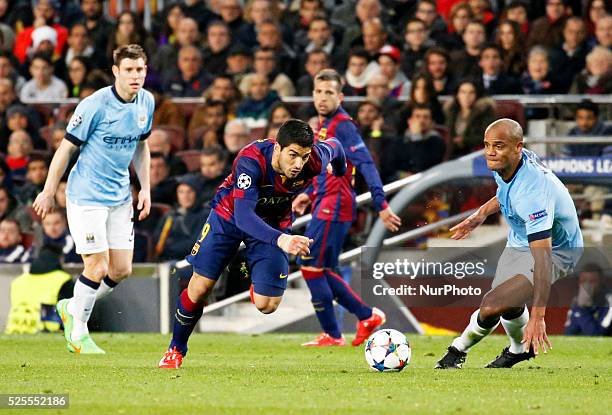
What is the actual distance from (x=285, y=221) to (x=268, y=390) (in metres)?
1.73

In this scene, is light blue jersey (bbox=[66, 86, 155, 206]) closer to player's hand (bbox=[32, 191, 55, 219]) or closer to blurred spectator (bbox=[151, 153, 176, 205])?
player's hand (bbox=[32, 191, 55, 219])

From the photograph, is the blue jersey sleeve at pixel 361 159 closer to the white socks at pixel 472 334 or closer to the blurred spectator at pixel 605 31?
the white socks at pixel 472 334

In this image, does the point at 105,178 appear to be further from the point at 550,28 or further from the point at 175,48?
the point at 175,48

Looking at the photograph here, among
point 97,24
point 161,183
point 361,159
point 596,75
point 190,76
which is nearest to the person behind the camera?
point 361,159

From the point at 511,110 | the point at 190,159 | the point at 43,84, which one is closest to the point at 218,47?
the point at 190,159

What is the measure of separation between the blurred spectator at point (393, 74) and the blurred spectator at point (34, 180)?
436cm

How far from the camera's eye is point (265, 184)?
914 cm

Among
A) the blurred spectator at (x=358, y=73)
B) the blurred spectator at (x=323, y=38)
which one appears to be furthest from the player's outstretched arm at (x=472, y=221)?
the blurred spectator at (x=323, y=38)

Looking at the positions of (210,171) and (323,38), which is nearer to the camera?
(210,171)

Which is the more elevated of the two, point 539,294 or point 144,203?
point 144,203

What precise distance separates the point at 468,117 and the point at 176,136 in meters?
4.01

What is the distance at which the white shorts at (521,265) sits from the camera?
30.7 feet

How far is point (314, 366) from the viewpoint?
10086 millimetres

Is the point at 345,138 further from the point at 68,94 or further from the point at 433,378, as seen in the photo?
the point at 68,94
